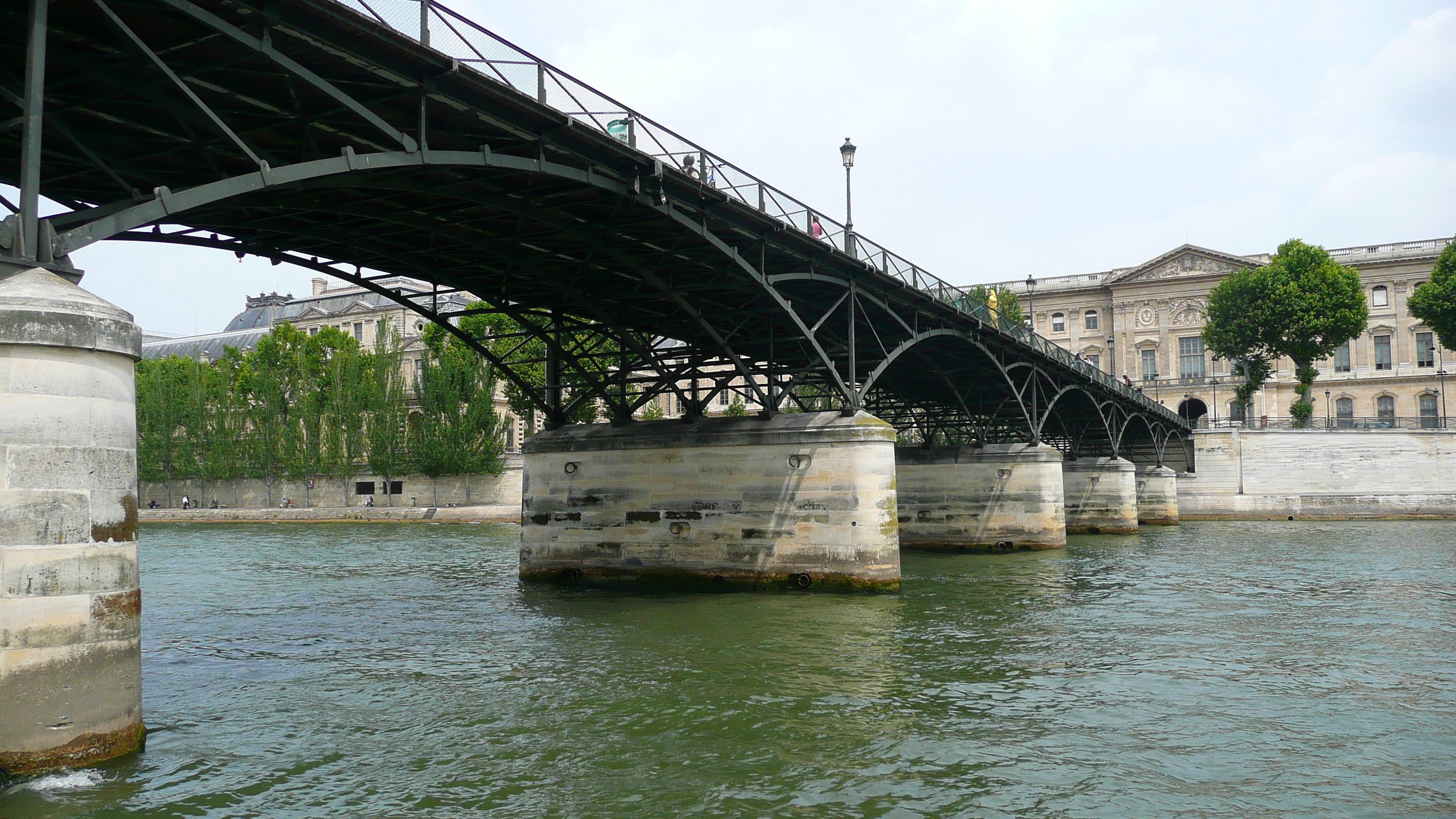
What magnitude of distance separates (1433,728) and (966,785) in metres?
6.63

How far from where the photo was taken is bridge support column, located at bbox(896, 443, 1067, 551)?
43.0 meters

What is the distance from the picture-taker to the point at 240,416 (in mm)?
78125

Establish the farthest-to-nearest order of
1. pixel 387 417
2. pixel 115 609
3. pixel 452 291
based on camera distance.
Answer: pixel 387 417 → pixel 452 291 → pixel 115 609

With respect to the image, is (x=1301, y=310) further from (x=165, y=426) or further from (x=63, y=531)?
(x=165, y=426)

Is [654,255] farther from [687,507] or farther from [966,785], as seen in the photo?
[966,785]

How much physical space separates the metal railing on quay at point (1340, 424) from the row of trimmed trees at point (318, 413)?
50.6m

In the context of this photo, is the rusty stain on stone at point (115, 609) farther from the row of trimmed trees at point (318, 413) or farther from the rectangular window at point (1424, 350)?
the rectangular window at point (1424, 350)

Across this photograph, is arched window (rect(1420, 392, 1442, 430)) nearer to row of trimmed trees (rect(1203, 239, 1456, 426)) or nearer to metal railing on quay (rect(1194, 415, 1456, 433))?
metal railing on quay (rect(1194, 415, 1456, 433))

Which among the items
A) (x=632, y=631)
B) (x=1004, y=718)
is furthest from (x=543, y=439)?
(x=1004, y=718)

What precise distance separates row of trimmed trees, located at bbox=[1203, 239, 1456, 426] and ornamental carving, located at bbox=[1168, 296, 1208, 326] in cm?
1573

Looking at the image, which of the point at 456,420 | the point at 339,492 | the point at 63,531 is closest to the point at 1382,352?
the point at 456,420

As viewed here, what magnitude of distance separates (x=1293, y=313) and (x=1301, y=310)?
1.83 ft

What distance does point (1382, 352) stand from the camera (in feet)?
298

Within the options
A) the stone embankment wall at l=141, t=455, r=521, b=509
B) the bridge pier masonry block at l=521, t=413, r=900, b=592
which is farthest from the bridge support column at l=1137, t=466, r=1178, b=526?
the bridge pier masonry block at l=521, t=413, r=900, b=592
